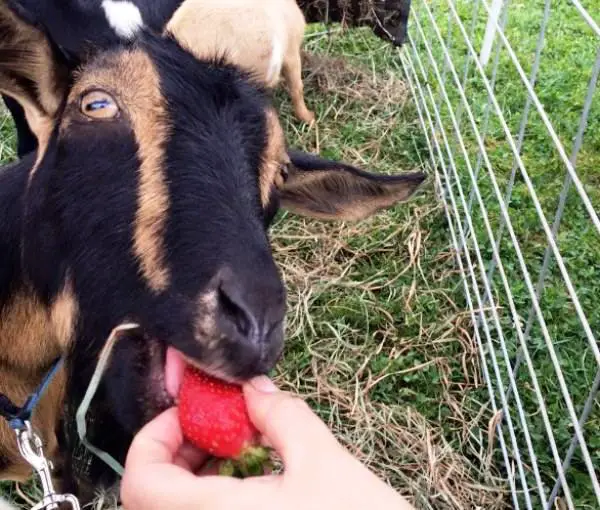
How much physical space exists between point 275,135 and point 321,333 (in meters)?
1.59

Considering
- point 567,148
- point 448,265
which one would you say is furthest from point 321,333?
point 567,148

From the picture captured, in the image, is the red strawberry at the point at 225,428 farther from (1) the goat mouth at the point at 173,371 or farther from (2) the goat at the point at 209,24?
(2) the goat at the point at 209,24

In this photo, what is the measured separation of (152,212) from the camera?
176 cm

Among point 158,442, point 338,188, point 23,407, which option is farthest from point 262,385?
point 338,188

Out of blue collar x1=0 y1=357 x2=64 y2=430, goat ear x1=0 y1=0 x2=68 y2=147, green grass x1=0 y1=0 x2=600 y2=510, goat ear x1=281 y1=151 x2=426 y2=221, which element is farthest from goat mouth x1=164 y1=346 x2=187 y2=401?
green grass x1=0 y1=0 x2=600 y2=510

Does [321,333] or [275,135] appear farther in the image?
[321,333]

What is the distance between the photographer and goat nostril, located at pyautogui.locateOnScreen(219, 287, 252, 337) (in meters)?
1.52

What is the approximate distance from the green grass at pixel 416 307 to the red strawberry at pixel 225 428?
159 centimetres

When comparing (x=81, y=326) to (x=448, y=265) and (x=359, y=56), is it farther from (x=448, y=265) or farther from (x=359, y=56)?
(x=359, y=56)

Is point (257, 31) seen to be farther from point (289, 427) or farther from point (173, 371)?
point (289, 427)

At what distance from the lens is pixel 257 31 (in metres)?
4.94

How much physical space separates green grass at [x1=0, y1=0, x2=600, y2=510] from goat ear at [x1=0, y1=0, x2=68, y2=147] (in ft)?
5.42

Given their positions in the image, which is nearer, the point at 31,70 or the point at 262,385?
the point at 262,385

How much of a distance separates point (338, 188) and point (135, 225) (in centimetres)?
96
